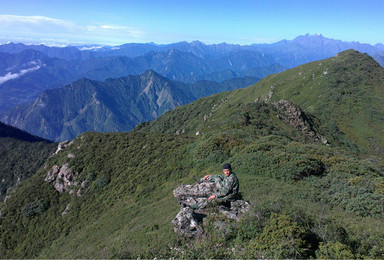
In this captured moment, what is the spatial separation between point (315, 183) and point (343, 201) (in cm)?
290

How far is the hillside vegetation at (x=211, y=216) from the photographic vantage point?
7.95m

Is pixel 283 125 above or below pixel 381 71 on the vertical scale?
below

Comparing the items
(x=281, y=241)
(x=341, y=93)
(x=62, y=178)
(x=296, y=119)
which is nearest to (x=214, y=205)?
(x=281, y=241)

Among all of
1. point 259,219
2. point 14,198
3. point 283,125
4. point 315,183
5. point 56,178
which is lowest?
point 14,198

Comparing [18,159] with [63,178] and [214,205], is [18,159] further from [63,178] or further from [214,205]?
[214,205]

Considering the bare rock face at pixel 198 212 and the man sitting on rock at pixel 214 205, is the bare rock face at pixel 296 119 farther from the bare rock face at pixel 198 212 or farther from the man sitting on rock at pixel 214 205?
the man sitting on rock at pixel 214 205

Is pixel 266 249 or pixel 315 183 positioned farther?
pixel 315 183

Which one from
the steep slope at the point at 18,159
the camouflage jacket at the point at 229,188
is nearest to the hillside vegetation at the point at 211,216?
the camouflage jacket at the point at 229,188

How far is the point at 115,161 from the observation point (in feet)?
112

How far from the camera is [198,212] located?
10867 millimetres

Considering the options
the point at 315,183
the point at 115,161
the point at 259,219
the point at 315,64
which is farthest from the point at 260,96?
the point at 259,219

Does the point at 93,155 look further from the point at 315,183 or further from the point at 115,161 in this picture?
the point at 315,183

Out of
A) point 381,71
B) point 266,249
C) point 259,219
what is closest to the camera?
point 266,249

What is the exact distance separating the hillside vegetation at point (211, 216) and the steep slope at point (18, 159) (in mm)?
78903
